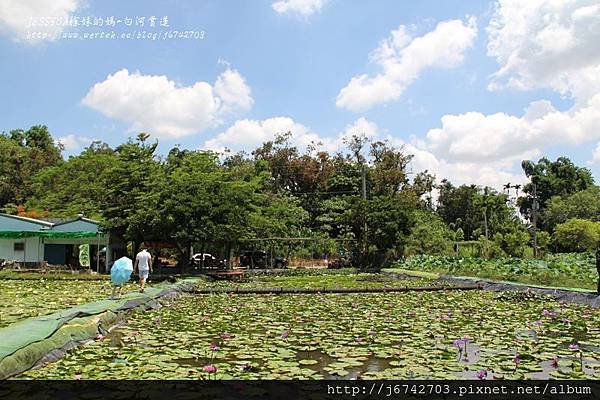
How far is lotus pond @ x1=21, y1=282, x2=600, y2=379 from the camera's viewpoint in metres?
5.29

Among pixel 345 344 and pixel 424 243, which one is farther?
pixel 424 243

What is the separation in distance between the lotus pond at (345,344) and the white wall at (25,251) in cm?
1772

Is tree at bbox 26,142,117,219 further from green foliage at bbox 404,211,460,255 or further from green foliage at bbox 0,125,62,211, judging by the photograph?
green foliage at bbox 404,211,460,255

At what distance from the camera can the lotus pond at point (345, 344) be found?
5285mm

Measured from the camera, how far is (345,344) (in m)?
6.90

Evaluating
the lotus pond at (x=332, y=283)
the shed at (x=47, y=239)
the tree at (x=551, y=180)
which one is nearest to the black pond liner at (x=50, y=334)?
the lotus pond at (x=332, y=283)

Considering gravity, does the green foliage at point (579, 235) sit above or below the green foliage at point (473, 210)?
below

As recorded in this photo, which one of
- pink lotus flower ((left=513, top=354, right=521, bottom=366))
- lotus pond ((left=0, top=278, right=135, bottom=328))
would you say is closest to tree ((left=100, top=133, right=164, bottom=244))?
lotus pond ((left=0, top=278, right=135, bottom=328))

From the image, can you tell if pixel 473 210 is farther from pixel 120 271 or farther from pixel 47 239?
pixel 120 271

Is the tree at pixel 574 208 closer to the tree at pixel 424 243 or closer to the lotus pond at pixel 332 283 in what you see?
the tree at pixel 424 243

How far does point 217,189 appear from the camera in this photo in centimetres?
2250

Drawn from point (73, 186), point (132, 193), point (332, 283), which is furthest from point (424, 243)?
point (73, 186)

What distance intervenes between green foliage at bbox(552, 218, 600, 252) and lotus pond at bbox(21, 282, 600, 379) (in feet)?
96.6

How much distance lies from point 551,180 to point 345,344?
186ft
